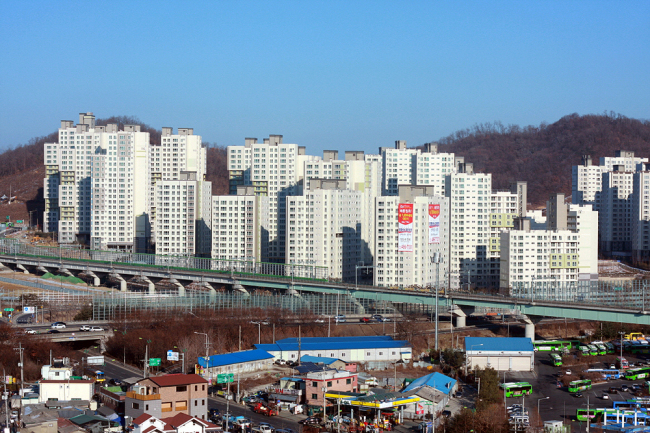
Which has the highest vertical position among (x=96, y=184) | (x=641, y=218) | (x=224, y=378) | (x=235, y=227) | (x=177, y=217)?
(x=96, y=184)

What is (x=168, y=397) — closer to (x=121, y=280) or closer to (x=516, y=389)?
(x=516, y=389)

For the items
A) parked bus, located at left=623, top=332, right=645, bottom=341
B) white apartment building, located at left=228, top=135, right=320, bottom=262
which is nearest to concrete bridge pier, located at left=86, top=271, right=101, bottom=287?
white apartment building, located at left=228, top=135, right=320, bottom=262

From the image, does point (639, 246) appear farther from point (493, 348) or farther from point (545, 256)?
point (493, 348)

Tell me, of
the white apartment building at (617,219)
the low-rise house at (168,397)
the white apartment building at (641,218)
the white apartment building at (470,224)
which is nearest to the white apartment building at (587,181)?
the white apartment building at (617,219)

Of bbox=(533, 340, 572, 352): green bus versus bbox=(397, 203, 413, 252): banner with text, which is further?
bbox=(397, 203, 413, 252): banner with text

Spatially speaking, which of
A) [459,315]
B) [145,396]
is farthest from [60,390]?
[459,315]

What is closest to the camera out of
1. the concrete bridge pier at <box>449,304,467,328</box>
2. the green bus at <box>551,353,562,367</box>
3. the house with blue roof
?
the house with blue roof

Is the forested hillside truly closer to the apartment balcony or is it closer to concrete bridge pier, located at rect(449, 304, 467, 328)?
concrete bridge pier, located at rect(449, 304, 467, 328)
